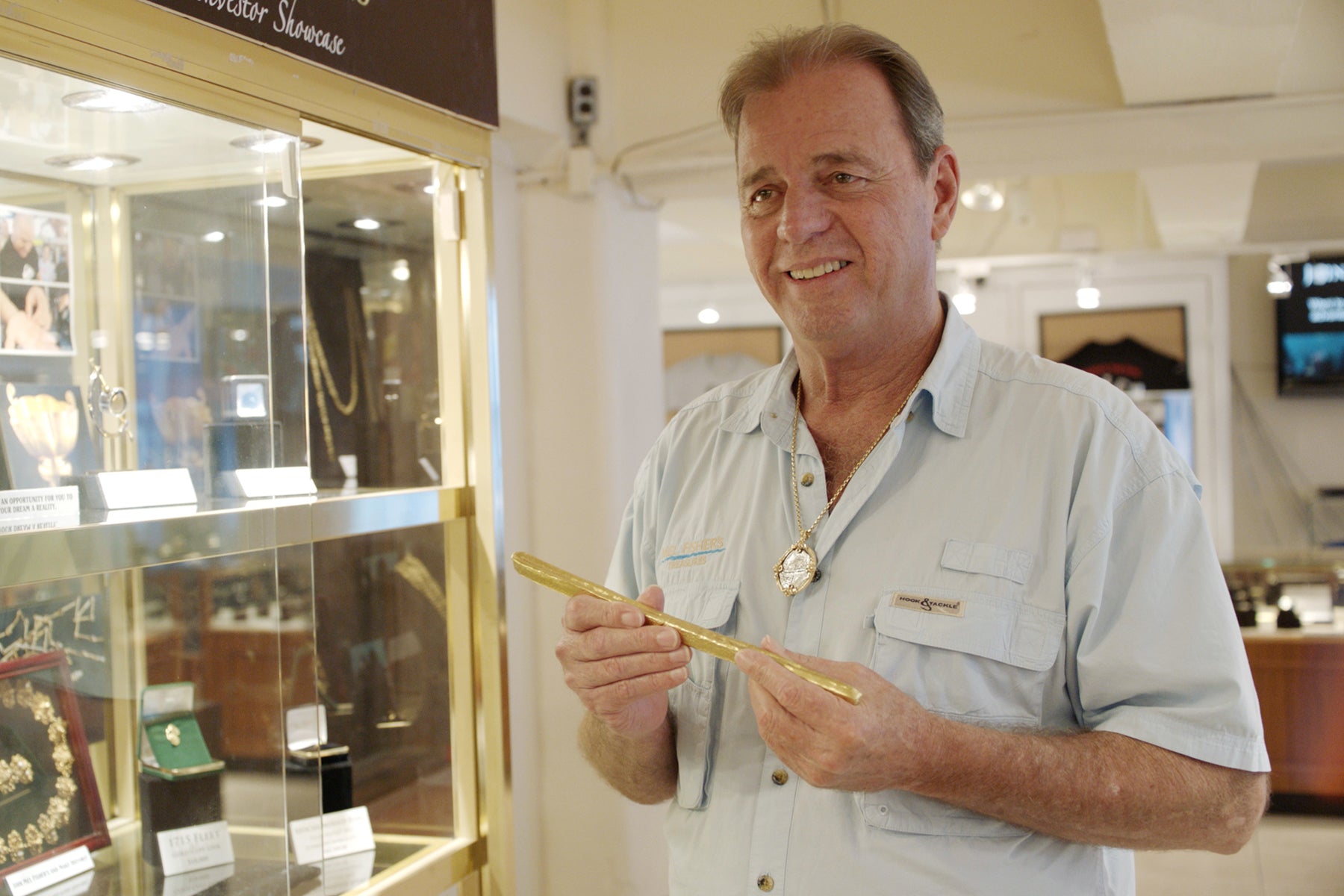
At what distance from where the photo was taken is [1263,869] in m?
4.93

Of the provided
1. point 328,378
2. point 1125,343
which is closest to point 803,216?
point 328,378

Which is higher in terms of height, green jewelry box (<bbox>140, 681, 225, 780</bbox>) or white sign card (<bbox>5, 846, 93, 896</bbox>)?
green jewelry box (<bbox>140, 681, 225, 780</bbox>)

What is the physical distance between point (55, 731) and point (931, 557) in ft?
4.13

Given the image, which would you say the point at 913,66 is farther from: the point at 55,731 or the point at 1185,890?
the point at 1185,890

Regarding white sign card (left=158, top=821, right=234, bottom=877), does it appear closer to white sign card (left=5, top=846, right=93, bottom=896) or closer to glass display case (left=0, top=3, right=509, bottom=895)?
glass display case (left=0, top=3, right=509, bottom=895)

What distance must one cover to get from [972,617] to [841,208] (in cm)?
53

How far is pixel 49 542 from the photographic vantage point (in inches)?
54.6

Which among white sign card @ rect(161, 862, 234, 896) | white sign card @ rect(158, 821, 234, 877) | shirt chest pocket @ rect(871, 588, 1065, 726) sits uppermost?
shirt chest pocket @ rect(871, 588, 1065, 726)

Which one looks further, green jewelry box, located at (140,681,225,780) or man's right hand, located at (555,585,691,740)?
green jewelry box, located at (140,681,225,780)

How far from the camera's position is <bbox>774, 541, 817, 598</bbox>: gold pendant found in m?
1.40

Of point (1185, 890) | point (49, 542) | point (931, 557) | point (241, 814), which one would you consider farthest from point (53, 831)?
point (1185, 890)

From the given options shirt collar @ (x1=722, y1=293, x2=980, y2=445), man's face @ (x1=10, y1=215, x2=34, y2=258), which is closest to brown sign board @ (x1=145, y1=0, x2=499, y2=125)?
man's face @ (x1=10, y1=215, x2=34, y2=258)

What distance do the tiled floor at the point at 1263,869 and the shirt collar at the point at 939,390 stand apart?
12.5 ft

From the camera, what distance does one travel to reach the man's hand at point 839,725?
111cm
